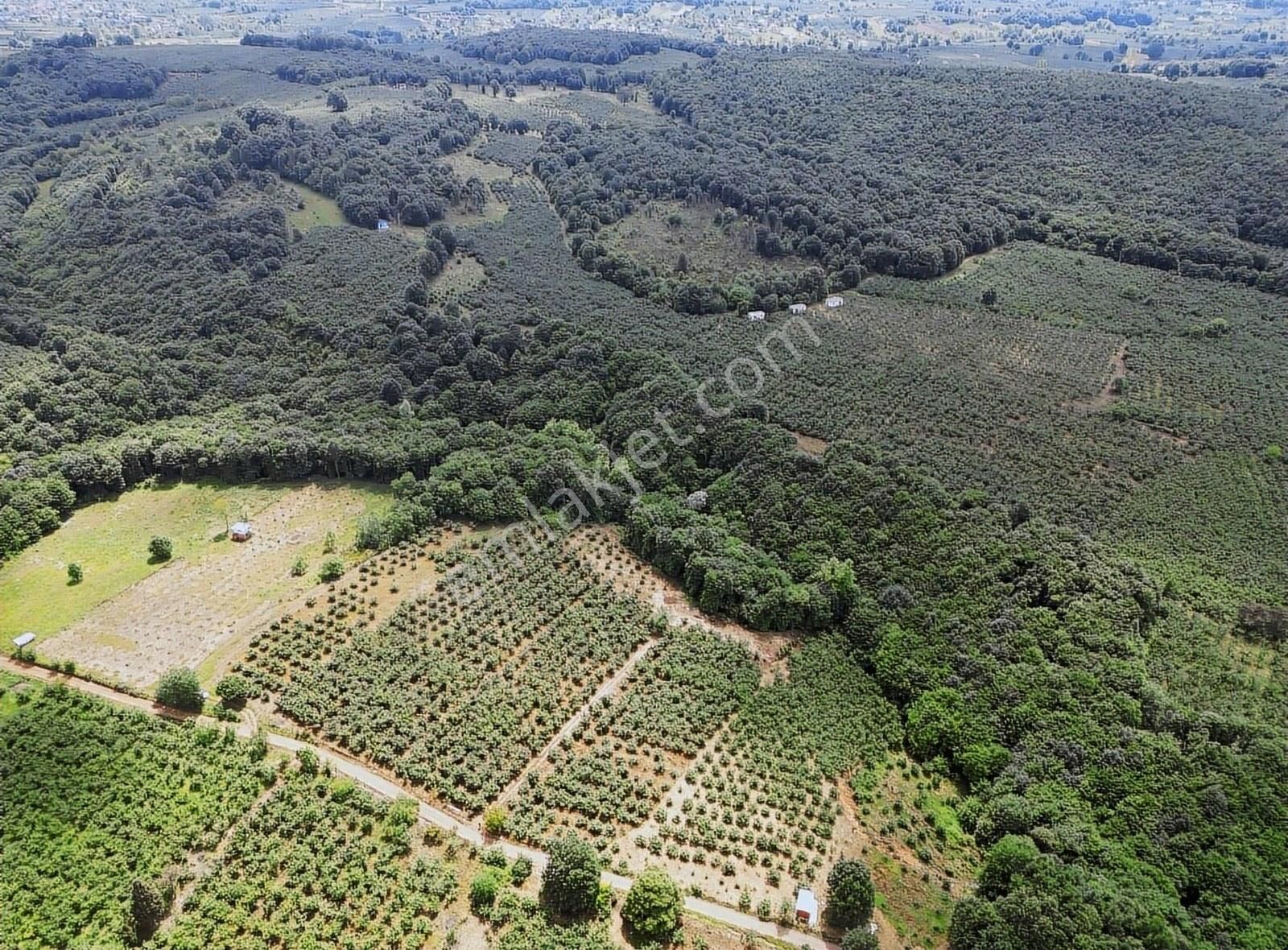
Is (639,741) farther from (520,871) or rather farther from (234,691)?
(234,691)

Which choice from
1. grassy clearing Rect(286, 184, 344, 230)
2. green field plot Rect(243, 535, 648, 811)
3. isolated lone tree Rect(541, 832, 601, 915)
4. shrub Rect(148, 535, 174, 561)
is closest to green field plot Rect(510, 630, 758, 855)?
green field plot Rect(243, 535, 648, 811)

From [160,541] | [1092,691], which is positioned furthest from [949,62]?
[160,541]

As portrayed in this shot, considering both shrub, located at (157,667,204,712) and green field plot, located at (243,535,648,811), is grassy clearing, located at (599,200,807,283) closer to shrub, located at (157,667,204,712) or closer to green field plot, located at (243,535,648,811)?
green field plot, located at (243,535,648,811)

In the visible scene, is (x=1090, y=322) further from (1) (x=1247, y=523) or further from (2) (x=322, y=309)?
(2) (x=322, y=309)

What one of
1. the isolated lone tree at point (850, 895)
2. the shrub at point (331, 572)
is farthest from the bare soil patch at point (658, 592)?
the shrub at point (331, 572)

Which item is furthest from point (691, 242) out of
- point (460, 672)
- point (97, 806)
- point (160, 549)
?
point (97, 806)
